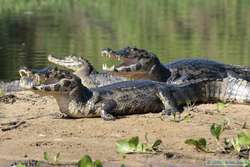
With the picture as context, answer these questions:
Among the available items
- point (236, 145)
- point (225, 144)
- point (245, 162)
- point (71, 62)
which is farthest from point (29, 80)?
point (71, 62)

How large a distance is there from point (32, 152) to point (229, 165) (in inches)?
65.5

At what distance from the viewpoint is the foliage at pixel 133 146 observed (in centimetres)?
611

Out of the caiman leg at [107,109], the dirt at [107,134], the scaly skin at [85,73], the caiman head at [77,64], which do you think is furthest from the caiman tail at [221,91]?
the caiman head at [77,64]

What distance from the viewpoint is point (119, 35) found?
24438mm

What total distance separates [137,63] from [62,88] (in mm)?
1762

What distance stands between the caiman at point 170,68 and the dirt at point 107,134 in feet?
3.06

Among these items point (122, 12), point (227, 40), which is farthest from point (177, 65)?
point (122, 12)

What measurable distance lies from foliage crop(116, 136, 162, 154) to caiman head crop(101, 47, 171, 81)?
2767 millimetres

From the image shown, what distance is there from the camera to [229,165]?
5711 mm

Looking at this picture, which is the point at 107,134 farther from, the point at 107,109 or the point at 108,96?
the point at 108,96

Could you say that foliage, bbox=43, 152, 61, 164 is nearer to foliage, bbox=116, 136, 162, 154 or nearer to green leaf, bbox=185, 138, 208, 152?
foliage, bbox=116, 136, 162, 154

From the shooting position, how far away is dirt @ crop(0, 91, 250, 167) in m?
6.11

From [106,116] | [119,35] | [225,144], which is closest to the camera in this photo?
[225,144]

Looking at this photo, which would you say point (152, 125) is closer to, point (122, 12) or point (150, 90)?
point (150, 90)
